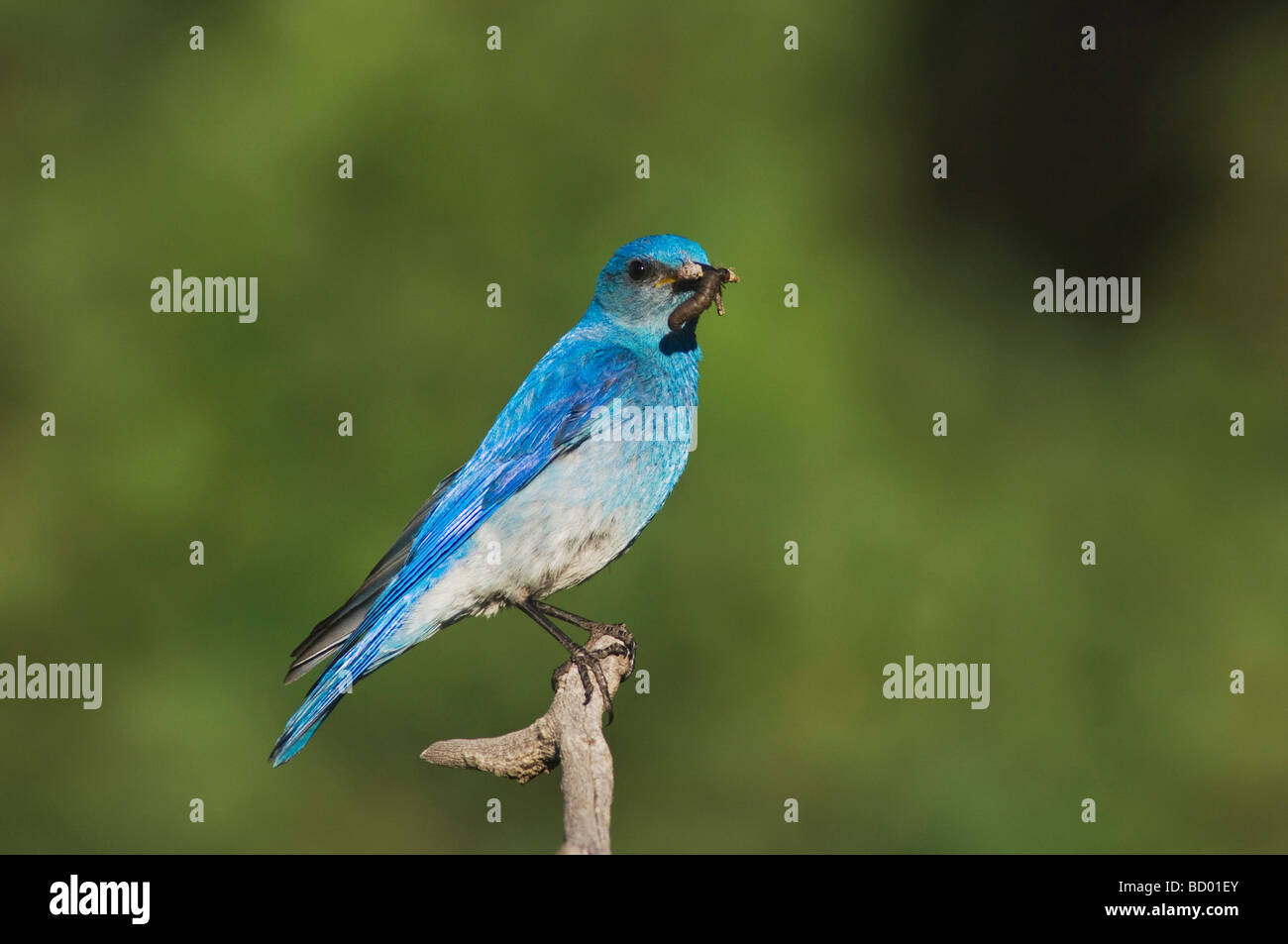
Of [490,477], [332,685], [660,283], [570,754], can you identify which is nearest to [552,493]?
[490,477]

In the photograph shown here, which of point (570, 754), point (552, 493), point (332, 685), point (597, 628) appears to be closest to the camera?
point (570, 754)

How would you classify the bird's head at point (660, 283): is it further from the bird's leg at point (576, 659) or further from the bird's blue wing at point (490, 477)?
the bird's leg at point (576, 659)

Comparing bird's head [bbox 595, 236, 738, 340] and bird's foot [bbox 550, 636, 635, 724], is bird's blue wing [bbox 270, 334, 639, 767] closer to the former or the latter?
bird's head [bbox 595, 236, 738, 340]

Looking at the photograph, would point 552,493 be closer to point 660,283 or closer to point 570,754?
point 660,283

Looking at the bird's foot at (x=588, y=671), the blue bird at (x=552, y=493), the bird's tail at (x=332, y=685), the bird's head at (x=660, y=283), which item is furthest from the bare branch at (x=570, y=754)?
the bird's head at (x=660, y=283)

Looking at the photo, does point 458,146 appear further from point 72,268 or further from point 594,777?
point 594,777

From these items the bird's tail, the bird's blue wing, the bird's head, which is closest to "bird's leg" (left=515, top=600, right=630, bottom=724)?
the bird's blue wing
